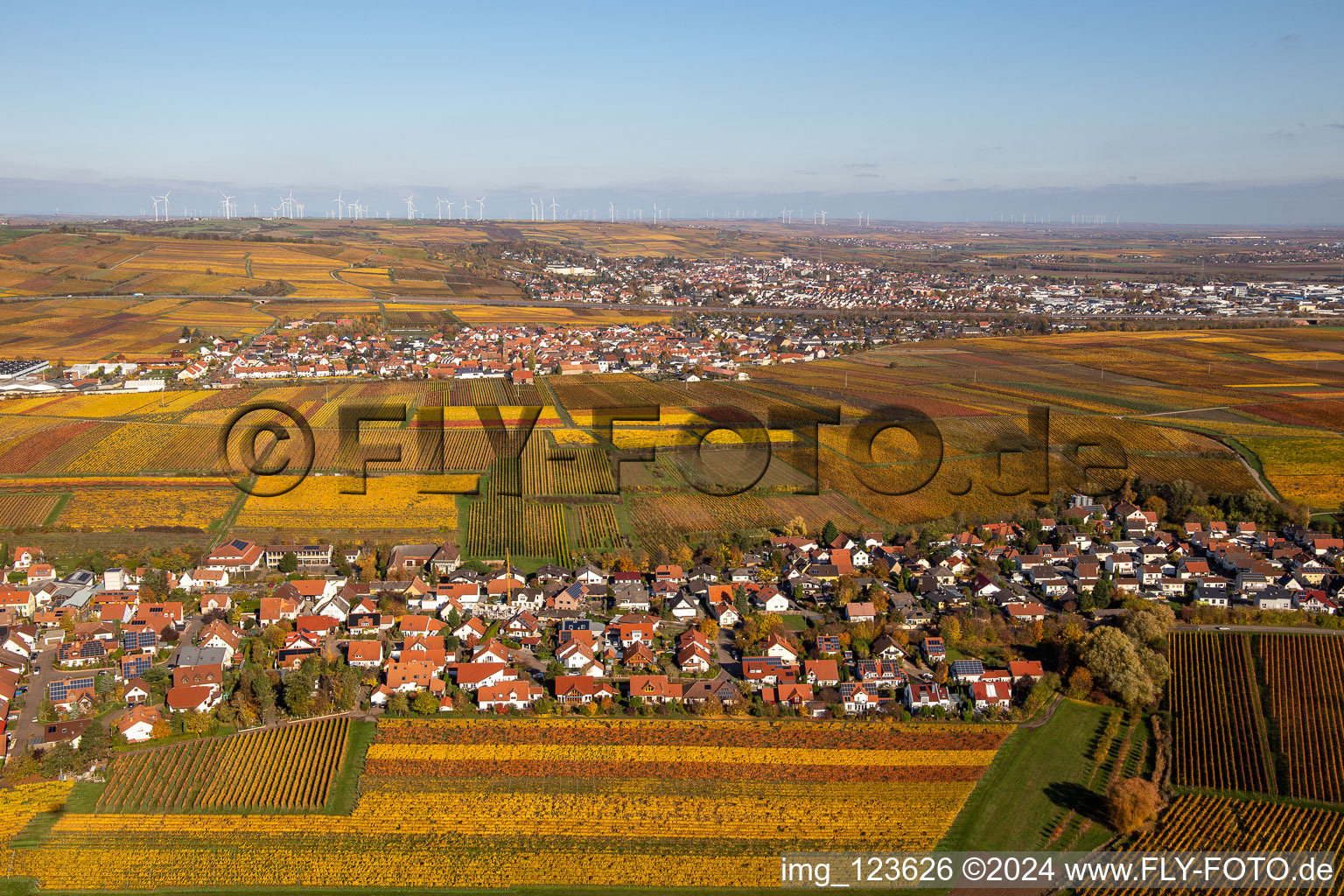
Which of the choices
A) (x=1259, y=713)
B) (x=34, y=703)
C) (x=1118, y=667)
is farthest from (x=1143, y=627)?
(x=34, y=703)

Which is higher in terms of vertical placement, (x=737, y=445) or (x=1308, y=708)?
(x=737, y=445)

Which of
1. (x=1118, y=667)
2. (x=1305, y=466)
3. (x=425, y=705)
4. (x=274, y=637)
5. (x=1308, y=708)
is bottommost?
(x=425, y=705)

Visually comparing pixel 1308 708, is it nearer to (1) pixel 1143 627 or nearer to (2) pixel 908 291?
(1) pixel 1143 627

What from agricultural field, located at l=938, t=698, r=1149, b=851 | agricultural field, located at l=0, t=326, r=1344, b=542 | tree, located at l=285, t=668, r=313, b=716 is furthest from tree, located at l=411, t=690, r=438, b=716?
agricultural field, located at l=938, t=698, r=1149, b=851

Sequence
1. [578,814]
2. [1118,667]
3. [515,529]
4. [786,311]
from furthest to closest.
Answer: [786,311]
[515,529]
[1118,667]
[578,814]

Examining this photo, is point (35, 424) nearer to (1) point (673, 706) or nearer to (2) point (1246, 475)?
(1) point (673, 706)

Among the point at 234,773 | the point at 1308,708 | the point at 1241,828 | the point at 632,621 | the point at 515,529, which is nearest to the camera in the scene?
the point at 1241,828

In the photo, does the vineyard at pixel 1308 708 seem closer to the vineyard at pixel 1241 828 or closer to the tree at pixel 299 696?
the vineyard at pixel 1241 828

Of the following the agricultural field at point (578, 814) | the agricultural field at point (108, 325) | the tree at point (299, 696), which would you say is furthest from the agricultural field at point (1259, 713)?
the agricultural field at point (108, 325)
